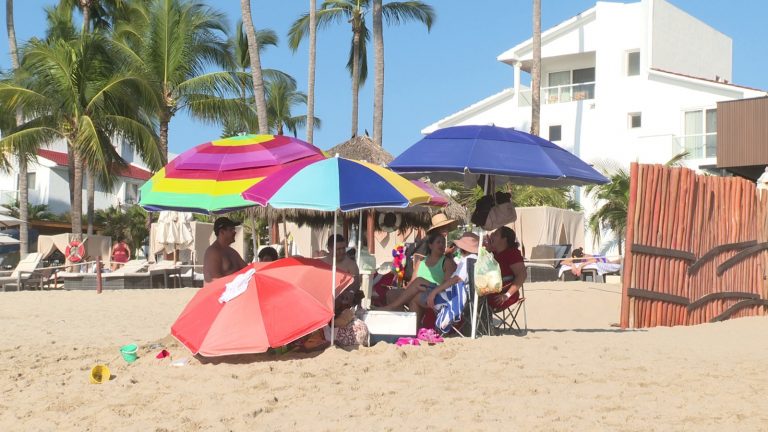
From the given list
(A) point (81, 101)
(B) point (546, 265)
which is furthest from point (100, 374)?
(A) point (81, 101)

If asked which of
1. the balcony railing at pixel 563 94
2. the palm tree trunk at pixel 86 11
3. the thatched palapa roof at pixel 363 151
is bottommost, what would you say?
the thatched palapa roof at pixel 363 151

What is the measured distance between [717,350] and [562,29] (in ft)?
91.1

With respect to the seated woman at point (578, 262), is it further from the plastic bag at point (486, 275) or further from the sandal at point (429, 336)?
the sandal at point (429, 336)

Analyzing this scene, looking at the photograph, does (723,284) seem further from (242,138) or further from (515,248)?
(242,138)

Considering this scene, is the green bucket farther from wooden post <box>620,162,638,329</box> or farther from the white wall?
the white wall

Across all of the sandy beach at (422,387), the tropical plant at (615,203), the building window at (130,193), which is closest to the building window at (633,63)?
the tropical plant at (615,203)

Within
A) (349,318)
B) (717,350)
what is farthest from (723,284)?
(349,318)

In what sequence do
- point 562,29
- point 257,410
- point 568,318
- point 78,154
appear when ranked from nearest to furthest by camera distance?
point 257,410
point 568,318
point 78,154
point 562,29

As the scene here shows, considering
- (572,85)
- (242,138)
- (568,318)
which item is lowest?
(568,318)

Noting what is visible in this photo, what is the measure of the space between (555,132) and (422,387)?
97.3 ft

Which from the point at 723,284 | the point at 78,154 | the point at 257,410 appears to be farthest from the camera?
the point at 78,154

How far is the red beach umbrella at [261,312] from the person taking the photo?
7.46 m

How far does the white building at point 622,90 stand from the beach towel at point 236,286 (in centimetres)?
2561

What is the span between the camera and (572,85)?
34.9 meters
